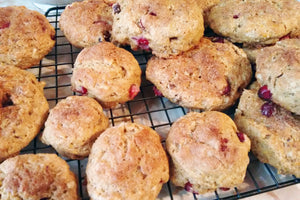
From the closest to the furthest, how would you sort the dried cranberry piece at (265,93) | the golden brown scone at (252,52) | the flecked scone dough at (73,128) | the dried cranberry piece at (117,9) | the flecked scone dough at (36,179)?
the flecked scone dough at (36,179) → the flecked scone dough at (73,128) → the dried cranberry piece at (265,93) → the dried cranberry piece at (117,9) → the golden brown scone at (252,52)

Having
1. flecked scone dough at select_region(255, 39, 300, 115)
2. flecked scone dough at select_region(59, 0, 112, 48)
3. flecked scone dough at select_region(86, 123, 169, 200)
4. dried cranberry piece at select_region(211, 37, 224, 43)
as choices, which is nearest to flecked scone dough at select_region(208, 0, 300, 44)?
dried cranberry piece at select_region(211, 37, 224, 43)

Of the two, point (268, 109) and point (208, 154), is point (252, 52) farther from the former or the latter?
point (208, 154)

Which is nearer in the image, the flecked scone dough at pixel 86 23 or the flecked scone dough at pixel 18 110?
the flecked scone dough at pixel 18 110

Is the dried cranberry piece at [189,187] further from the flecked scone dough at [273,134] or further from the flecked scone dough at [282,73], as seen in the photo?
the flecked scone dough at [282,73]

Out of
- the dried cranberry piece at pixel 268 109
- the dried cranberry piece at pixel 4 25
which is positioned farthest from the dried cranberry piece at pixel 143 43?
the dried cranberry piece at pixel 4 25

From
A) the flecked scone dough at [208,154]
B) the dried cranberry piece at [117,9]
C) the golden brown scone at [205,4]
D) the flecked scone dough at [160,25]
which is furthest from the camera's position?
the golden brown scone at [205,4]

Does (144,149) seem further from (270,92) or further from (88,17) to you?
(88,17)
